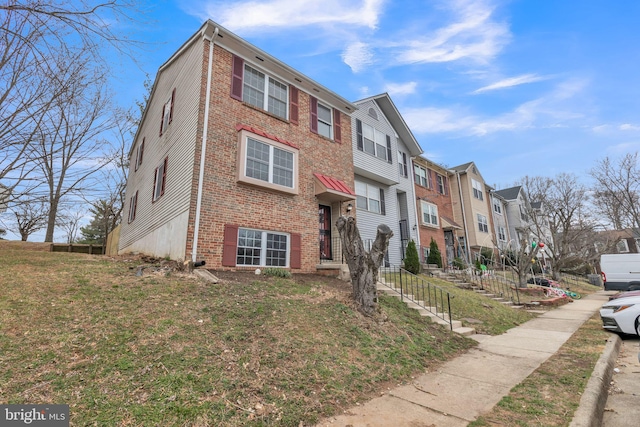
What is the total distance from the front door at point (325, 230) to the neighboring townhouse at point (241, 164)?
0.14 ft

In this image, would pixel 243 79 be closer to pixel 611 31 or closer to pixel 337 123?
pixel 337 123

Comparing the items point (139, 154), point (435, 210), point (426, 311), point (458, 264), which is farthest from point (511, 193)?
point (139, 154)

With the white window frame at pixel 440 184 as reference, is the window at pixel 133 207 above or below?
below

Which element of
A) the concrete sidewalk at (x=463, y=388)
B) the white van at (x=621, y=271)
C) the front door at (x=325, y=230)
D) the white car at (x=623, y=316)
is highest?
the front door at (x=325, y=230)

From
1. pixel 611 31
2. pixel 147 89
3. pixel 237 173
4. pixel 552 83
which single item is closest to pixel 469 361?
pixel 237 173

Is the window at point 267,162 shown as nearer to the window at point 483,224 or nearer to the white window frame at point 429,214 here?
the white window frame at point 429,214

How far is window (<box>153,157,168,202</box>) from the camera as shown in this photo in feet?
37.4

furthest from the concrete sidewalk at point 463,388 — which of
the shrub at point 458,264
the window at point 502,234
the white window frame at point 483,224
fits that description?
the window at point 502,234

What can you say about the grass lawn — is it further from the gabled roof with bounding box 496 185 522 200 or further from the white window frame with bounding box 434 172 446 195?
the gabled roof with bounding box 496 185 522 200

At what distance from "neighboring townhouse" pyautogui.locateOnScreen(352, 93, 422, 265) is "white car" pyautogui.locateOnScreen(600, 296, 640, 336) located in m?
8.21

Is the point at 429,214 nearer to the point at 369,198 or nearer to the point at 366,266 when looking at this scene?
the point at 369,198

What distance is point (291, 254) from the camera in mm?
10484

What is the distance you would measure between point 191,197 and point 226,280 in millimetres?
2699

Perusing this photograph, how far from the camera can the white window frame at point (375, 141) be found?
629 inches
